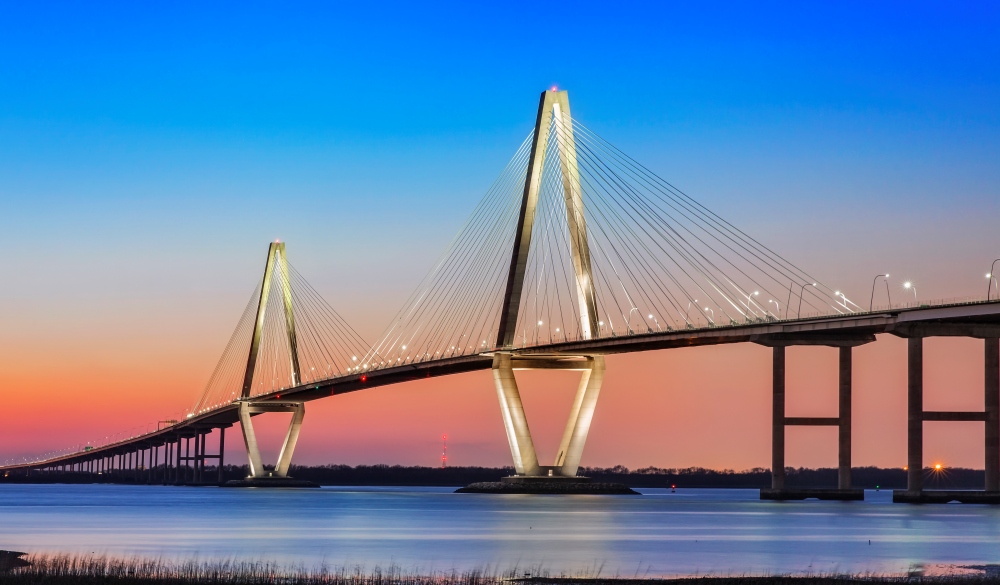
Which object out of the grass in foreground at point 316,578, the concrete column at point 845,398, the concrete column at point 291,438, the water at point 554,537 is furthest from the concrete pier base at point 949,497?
the concrete column at point 291,438

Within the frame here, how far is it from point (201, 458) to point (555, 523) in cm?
12238

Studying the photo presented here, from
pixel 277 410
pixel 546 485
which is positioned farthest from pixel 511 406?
pixel 277 410

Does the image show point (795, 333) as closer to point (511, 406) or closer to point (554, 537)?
point (511, 406)

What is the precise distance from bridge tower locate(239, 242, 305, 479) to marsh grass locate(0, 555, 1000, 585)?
91180 millimetres

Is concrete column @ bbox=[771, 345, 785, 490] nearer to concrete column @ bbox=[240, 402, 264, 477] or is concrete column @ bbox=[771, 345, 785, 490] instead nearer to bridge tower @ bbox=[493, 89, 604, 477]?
bridge tower @ bbox=[493, 89, 604, 477]

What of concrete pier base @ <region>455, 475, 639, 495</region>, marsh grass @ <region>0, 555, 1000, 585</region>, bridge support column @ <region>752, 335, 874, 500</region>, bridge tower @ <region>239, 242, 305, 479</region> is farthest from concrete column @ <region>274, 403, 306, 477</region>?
marsh grass @ <region>0, 555, 1000, 585</region>

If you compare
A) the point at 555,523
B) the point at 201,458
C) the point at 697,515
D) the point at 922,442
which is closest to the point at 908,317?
the point at 922,442

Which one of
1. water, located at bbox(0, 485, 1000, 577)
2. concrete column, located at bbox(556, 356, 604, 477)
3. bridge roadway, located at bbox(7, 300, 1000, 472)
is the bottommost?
water, located at bbox(0, 485, 1000, 577)

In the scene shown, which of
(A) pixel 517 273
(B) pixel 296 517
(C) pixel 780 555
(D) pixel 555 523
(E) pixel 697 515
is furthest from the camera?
(A) pixel 517 273

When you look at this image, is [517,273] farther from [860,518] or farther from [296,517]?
[860,518]

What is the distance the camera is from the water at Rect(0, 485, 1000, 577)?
1671 inches

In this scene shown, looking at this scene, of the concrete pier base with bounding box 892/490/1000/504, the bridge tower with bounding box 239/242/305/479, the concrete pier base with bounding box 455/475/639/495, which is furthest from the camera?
the bridge tower with bounding box 239/242/305/479

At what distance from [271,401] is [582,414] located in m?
49.4

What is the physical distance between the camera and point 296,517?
243ft
